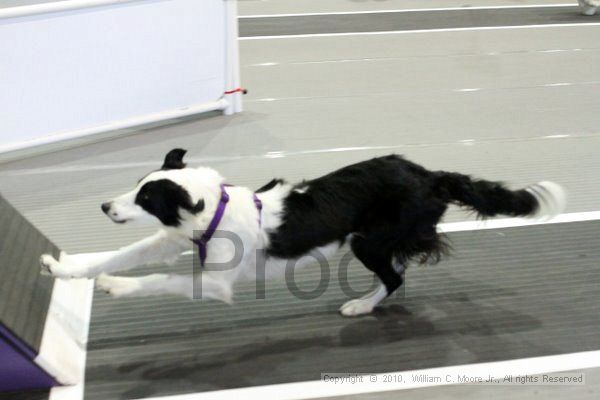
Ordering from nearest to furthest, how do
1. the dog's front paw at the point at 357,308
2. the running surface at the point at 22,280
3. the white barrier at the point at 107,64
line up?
the running surface at the point at 22,280 < the dog's front paw at the point at 357,308 < the white barrier at the point at 107,64

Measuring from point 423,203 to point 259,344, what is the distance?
2.57 ft

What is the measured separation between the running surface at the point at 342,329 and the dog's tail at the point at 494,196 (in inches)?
17.6

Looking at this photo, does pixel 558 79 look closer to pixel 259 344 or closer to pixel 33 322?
pixel 259 344

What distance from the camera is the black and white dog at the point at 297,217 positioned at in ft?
7.14

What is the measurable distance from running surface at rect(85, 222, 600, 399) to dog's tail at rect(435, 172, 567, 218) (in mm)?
446

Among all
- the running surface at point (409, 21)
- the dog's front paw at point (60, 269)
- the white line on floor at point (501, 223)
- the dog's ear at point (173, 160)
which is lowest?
the white line on floor at point (501, 223)

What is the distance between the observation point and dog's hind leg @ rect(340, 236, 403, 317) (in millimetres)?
2441

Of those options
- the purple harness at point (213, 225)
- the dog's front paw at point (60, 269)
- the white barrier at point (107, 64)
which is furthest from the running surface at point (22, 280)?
the white barrier at point (107, 64)

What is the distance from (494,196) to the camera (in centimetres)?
241

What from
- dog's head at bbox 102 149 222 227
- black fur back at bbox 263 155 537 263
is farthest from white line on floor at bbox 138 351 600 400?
dog's head at bbox 102 149 222 227

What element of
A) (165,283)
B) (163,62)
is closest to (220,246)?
(165,283)

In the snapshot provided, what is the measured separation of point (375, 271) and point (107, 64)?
7.59 feet

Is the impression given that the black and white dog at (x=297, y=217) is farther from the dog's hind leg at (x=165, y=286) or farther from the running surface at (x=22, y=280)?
the running surface at (x=22, y=280)

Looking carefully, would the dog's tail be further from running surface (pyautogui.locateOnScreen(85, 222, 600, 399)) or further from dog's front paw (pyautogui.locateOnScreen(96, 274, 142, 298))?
dog's front paw (pyautogui.locateOnScreen(96, 274, 142, 298))
